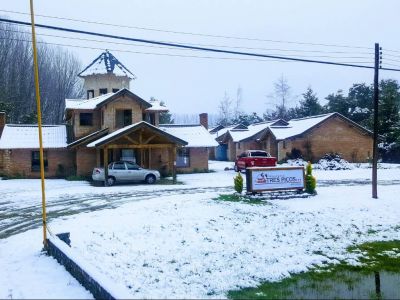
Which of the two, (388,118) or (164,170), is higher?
(388,118)

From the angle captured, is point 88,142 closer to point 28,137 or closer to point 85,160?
point 85,160

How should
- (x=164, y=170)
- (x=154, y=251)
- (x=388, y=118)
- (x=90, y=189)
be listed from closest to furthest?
(x=154, y=251) → (x=90, y=189) → (x=164, y=170) → (x=388, y=118)

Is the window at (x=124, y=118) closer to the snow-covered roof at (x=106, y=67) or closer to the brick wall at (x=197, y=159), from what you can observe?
the brick wall at (x=197, y=159)

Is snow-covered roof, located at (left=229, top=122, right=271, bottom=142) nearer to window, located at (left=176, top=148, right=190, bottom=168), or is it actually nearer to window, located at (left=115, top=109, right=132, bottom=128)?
window, located at (left=176, top=148, right=190, bottom=168)

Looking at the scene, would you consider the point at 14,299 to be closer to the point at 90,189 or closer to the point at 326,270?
the point at 326,270

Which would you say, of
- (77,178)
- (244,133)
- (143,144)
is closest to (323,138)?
(244,133)

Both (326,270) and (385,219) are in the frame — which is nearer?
(326,270)

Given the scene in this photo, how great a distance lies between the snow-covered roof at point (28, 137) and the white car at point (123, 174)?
6.60 metres

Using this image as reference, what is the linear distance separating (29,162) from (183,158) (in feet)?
39.8

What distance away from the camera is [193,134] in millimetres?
38750

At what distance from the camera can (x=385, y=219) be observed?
17188 mm

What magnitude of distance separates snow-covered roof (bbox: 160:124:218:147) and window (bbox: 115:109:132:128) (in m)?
5.31

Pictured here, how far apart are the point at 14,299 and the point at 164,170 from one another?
1051 inches

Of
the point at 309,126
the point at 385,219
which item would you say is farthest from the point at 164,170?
the point at 385,219
